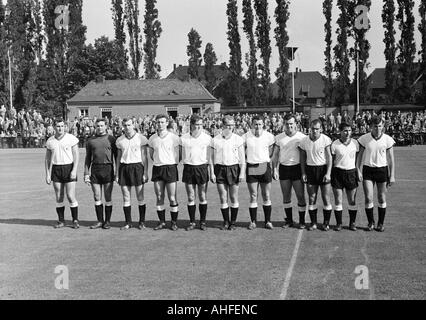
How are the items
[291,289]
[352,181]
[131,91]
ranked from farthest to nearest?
1. [131,91]
2. [352,181]
3. [291,289]

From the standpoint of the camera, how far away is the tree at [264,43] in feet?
204

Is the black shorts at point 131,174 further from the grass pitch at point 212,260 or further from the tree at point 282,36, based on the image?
the tree at point 282,36

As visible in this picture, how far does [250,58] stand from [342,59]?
1119cm

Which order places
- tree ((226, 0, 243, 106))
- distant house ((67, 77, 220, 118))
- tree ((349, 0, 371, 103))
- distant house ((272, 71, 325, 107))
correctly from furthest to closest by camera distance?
1. distant house ((272, 71, 325, 107))
2. distant house ((67, 77, 220, 118))
3. tree ((226, 0, 243, 106))
4. tree ((349, 0, 371, 103))

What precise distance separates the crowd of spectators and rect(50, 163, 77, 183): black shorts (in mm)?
23825

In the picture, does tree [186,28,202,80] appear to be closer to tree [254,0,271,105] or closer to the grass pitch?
tree [254,0,271,105]

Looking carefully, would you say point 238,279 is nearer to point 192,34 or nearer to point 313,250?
point 313,250

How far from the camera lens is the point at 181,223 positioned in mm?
11109

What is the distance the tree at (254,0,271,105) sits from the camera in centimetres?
6231

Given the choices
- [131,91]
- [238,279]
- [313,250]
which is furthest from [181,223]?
[131,91]

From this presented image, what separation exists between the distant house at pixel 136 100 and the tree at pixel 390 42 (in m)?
19.9

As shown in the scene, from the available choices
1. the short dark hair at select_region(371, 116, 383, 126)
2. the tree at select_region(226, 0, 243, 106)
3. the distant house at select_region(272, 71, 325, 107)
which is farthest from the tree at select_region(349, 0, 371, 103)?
the short dark hair at select_region(371, 116, 383, 126)

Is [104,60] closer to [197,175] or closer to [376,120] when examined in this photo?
[197,175]

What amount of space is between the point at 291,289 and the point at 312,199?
3.86 metres
